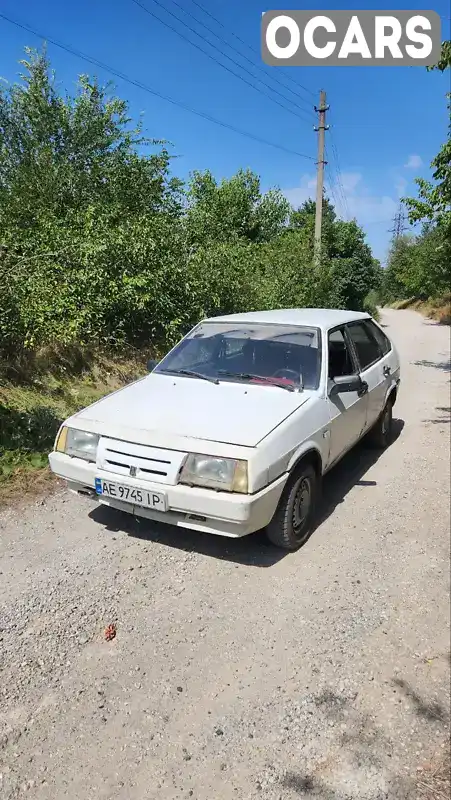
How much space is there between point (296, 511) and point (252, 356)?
1432 millimetres

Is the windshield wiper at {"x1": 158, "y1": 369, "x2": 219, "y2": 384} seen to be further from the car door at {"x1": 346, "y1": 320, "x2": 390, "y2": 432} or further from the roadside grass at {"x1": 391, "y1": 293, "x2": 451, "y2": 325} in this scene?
the roadside grass at {"x1": 391, "y1": 293, "x2": 451, "y2": 325}

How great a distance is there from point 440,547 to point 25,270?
16.6 feet

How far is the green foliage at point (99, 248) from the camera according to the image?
6.66m

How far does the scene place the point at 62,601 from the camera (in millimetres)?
2906

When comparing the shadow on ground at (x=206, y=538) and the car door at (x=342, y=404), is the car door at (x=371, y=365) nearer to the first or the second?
the car door at (x=342, y=404)

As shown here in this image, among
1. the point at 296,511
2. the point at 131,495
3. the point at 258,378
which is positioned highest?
the point at 258,378

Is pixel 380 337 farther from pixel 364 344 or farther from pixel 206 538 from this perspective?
pixel 206 538

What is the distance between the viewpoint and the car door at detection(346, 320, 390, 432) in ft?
16.1

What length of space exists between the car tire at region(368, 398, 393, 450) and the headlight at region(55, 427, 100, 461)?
3.44m

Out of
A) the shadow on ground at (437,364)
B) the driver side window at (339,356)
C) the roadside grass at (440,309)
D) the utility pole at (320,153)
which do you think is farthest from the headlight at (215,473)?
the roadside grass at (440,309)

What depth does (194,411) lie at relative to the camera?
138 inches

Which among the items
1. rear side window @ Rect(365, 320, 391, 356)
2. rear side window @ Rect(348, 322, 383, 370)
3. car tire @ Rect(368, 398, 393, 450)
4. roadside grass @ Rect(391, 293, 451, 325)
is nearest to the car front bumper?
rear side window @ Rect(348, 322, 383, 370)

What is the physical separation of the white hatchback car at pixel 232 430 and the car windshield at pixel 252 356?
0.4 inches

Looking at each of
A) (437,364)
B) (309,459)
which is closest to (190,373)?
(309,459)
